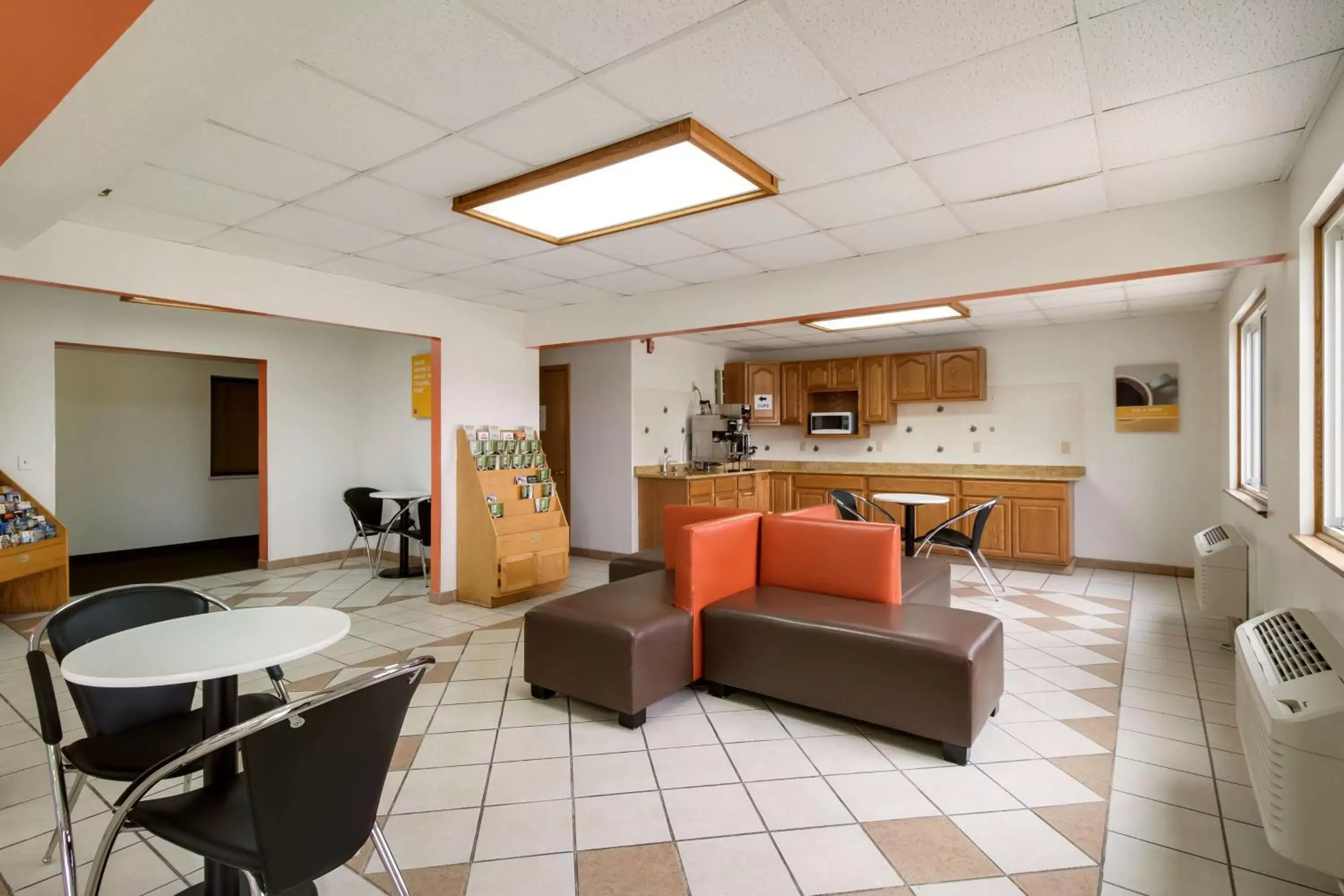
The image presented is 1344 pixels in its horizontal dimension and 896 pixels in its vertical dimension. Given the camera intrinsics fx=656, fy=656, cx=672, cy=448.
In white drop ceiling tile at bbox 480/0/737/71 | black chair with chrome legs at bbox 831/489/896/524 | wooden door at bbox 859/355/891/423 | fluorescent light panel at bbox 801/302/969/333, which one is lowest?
black chair with chrome legs at bbox 831/489/896/524

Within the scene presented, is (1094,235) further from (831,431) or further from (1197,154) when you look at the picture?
(831,431)

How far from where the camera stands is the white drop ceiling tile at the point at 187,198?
9.80ft

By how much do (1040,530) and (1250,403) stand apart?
7.00 ft

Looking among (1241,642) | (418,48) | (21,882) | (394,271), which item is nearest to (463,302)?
(394,271)

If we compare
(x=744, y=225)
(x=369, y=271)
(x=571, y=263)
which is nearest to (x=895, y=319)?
(x=744, y=225)

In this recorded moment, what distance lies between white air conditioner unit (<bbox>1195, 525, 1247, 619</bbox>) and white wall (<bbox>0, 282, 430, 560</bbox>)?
5.52m

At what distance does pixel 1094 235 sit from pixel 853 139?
1840mm

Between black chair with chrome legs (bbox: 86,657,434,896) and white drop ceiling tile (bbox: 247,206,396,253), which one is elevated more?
white drop ceiling tile (bbox: 247,206,396,253)

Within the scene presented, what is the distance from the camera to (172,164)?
284 centimetres

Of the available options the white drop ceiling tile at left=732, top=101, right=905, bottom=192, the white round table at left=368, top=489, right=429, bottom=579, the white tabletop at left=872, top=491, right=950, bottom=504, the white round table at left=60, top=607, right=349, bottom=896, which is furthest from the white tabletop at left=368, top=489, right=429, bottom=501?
the white drop ceiling tile at left=732, top=101, right=905, bottom=192

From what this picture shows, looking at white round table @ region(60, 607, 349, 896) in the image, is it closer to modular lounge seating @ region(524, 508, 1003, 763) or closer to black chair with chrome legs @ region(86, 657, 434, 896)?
black chair with chrome legs @ region(86, 657, 434, 896)

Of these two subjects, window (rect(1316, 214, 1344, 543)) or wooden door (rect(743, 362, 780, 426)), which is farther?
wooden door (rect(743, 362, 780, 426))

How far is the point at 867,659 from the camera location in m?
2.96

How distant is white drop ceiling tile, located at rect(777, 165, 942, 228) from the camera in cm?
306
